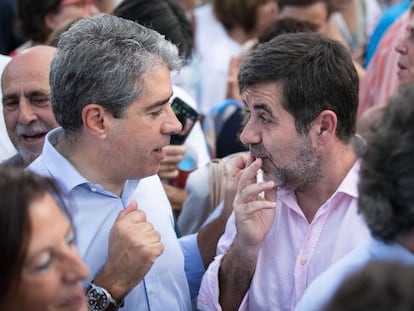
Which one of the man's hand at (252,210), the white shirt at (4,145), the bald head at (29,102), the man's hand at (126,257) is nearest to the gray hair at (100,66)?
the man's hand at (126,257)

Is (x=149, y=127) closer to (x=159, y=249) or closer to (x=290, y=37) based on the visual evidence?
(x=159, y=249)

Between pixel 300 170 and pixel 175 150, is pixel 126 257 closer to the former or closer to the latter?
pixel 300 170

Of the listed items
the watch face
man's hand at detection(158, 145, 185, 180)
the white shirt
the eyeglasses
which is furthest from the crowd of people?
the eyeglasses

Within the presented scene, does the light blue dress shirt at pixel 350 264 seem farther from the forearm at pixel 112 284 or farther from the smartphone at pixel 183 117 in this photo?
the smartphone at pixel 183 117

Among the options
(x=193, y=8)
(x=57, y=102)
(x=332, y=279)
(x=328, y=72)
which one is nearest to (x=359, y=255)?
(x=332, y=279)

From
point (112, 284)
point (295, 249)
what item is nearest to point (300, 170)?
point (295, 249)

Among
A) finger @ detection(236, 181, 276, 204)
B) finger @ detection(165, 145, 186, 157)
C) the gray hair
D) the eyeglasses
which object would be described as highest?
the gray hair

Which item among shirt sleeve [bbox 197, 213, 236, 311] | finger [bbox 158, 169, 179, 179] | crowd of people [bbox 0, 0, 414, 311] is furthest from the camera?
finger [bbox 158, 169, 179, 179]

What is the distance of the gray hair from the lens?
2.96 metres

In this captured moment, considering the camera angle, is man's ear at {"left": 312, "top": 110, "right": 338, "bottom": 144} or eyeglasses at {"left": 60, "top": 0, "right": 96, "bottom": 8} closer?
man's ear at {"left": 312, "top": 110, "right": 338, "bottom": 144}

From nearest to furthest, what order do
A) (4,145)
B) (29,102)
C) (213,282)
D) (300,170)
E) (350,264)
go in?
(350,264)
(300,170)
(213,282)
(29,102)
(4,145)

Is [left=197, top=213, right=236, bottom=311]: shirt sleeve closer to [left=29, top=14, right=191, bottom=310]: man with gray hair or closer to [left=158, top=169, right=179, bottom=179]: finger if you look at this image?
[left=29, top=14, right=191, bottom=310]: man with gray hair

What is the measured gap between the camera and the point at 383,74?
17.6 feet

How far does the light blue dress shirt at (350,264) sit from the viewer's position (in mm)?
2256
